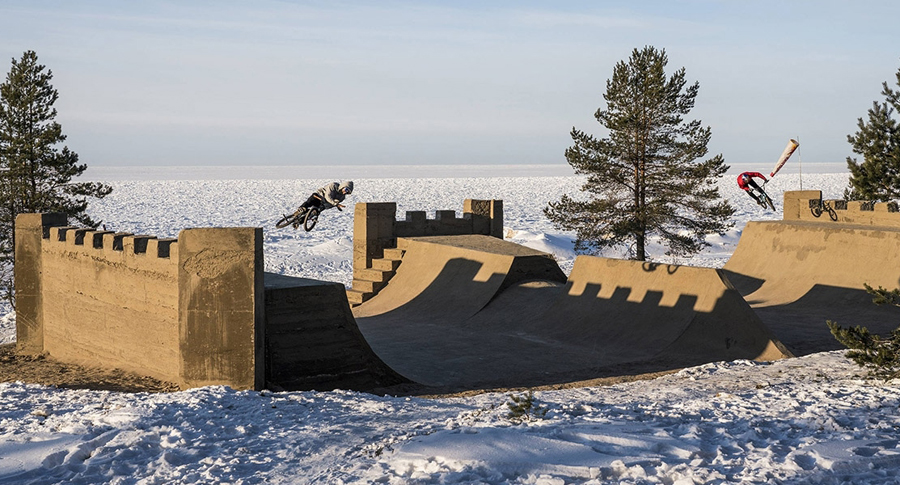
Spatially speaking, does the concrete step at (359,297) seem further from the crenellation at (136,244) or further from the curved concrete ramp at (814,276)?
the curved concrete ramp at (814,276)

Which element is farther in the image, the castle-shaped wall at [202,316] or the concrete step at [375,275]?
the concrete step at [375,275]

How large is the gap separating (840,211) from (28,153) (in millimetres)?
26213

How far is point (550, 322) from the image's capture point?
60.3 ft

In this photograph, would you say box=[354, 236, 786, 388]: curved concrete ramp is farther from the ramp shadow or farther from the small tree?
the small tree

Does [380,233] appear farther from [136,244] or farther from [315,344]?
[315,344]

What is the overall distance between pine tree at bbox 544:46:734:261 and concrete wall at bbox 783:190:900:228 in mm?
3203

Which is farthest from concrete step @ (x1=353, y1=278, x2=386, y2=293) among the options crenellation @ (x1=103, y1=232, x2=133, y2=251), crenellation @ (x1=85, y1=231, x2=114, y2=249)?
crenellation @ (x1=103, y1=232, x2=133, y2=251)

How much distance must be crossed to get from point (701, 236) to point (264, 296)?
71.1 ft

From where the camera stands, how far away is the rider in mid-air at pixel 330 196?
1513cm

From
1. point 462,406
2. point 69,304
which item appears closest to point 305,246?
point 69,304

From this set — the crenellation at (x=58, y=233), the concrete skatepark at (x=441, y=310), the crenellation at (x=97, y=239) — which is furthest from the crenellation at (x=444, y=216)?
the crenellation at (x=97, y=239)

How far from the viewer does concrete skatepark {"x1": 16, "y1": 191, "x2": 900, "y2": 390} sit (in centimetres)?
1320

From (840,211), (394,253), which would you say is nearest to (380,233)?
(394,253)

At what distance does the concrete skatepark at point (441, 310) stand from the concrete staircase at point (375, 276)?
0.20 ft
